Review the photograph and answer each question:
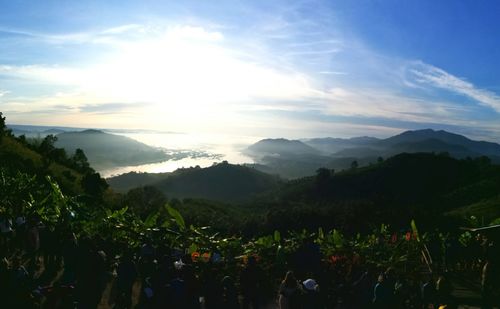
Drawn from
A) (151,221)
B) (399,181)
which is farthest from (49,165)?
(399,181)

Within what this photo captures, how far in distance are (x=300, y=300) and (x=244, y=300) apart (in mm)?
1326

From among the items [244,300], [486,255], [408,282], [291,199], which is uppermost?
[486,255]

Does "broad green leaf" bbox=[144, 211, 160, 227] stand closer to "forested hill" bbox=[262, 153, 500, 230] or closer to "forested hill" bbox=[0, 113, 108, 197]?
"forested hill" bbox=[0, 113, 108, 197]

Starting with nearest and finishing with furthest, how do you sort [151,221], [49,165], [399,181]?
[151,221]
[49,165]
[399,181]

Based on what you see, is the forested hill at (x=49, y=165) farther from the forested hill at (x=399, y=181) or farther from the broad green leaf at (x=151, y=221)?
the forested hill at (x=399, y=181)

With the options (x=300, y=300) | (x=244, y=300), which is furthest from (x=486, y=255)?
(x=244, y=300)

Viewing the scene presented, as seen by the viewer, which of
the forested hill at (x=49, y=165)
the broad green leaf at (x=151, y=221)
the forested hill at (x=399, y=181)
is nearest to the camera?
the broad green leaf at (x=151, y=221)

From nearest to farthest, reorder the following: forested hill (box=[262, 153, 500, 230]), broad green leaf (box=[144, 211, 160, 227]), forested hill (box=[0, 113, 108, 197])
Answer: broad green leaf (box=[144, 211, 160, 227]) → forested hill (box=[0, 113, 108, 197]) → forested hill (box=[262, 153, 500, 230])

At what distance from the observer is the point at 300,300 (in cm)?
809

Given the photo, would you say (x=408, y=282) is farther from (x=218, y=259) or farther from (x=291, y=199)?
(x=291, y=199)

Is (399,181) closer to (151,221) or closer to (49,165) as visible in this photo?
(49,165)

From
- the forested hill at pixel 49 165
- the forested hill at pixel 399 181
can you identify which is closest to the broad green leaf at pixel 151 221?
the forested hill at pixel 49 165

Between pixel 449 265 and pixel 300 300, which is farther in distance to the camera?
pixel 449 265

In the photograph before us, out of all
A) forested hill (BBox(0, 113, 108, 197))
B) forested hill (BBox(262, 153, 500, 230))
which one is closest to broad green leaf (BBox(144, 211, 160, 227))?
forested hill (BBox(0, 113, 108, 197))
